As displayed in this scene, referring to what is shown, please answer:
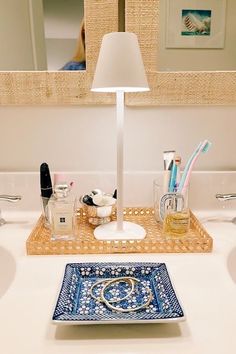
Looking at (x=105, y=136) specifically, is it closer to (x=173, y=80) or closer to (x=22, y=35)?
(x=173, y=80)

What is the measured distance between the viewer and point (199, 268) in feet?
1.72

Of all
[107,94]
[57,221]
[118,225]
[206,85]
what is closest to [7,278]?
[57,221]

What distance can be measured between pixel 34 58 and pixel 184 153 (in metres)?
0.47

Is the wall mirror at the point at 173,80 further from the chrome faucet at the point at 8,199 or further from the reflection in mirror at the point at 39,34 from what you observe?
the chrome faucet at the point at 8,199

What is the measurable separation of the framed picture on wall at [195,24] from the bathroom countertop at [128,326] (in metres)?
0.52

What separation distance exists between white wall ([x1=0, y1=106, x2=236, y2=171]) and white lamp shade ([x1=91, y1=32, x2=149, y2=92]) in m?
0.22

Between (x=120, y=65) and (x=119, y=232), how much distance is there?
0.34 metres

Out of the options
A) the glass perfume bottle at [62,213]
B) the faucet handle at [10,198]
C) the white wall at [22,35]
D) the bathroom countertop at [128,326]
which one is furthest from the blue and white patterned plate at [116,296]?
the white wall at [22,35]

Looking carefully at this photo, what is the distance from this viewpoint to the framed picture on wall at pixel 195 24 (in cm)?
74

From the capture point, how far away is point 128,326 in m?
0.38

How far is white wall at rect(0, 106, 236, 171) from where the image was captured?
77 centimetres

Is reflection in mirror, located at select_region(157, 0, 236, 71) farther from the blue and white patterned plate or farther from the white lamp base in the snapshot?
the blue and white patterned plate

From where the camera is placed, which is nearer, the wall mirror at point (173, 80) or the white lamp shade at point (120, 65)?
the white lamp shade at point (120, 65)

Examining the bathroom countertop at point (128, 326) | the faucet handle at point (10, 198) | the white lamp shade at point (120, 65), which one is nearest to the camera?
the bathroom countertop at point (128, 326)
